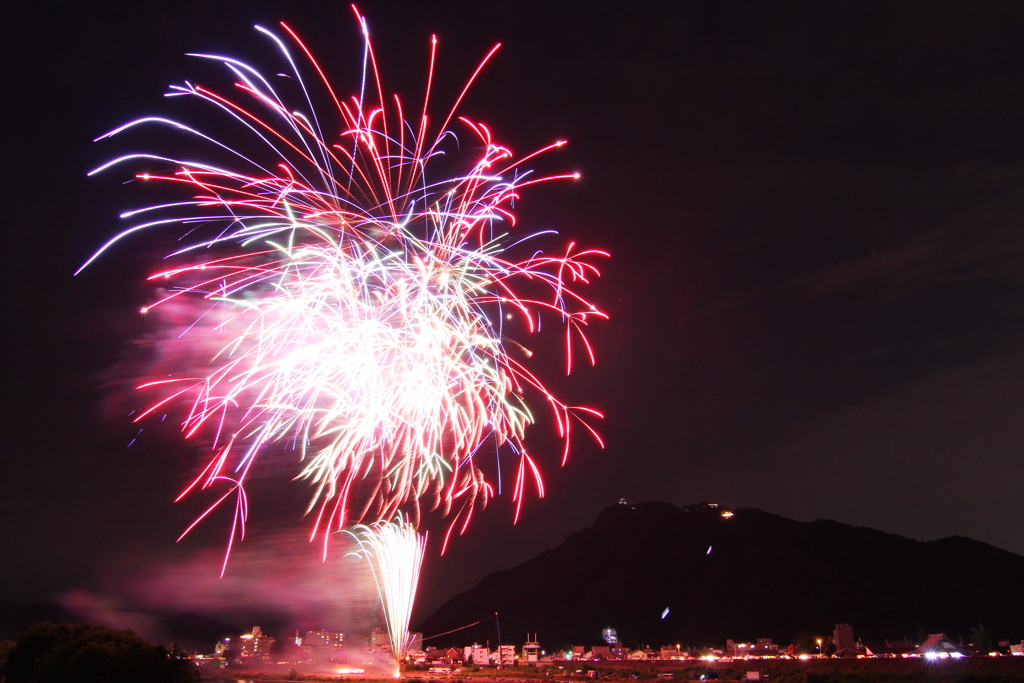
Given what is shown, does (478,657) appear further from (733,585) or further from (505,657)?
(733,585)

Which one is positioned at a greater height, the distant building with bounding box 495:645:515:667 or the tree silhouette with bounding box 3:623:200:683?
the tree silhouette with bounding box 3:623:200:683

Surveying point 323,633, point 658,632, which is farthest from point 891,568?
point 323,633

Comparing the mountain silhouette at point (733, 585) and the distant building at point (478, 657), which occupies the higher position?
the mountain silhouette at point (733, 585)

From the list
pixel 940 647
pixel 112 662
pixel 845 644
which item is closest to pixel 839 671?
pixel 940 647

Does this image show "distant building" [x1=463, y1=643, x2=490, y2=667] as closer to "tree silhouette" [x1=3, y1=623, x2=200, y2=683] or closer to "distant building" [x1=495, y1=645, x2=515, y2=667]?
"distant building" [x1=495, y1=645, x2=515, y2=667]

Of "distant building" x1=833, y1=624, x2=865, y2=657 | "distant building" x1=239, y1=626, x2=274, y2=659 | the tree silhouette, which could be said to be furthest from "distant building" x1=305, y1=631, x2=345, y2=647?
the tree silhouette

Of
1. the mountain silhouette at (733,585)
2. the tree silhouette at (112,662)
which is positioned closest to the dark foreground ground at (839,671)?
the tree silhouette at (112,662)

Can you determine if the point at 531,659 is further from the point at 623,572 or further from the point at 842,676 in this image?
the point at 623,572

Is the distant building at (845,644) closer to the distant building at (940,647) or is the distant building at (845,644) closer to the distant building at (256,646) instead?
the distant building at (940,647)

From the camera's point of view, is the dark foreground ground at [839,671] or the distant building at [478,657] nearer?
the dark foreground ground at [839,671]
